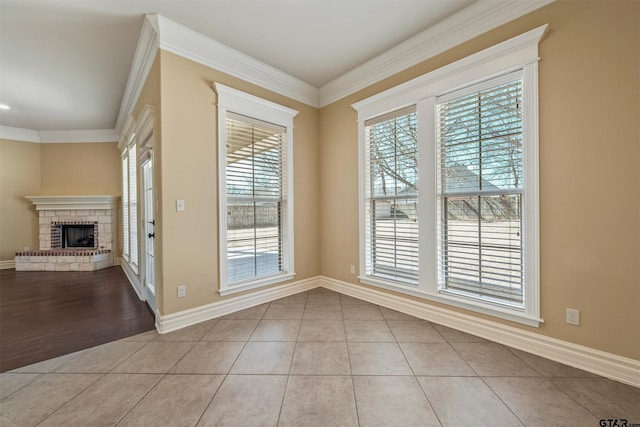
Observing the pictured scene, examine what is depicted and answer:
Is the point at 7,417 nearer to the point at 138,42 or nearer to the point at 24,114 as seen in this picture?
the point at 138,42

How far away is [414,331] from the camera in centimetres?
245

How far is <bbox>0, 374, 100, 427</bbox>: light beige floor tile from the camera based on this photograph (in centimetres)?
144

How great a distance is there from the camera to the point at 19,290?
3.88m

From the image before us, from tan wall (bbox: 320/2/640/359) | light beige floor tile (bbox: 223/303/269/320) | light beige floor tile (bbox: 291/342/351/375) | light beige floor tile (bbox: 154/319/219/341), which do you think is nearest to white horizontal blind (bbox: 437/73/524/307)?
tan wall (bbox: 320/2/640/359)

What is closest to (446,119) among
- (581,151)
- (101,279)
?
(581,151)

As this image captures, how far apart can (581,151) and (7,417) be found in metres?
3.97

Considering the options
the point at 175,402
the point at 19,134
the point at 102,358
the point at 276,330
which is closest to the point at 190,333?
the point at 102,358

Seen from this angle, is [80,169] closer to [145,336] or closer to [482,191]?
[145,336]

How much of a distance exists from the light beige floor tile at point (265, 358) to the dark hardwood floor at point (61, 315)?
1.26 m

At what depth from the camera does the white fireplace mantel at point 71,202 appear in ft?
18.4

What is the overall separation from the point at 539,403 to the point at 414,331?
1.01 metres

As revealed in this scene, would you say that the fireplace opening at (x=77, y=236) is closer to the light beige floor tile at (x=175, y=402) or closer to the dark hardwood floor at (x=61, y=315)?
the dark hardwood floor at (x=61, y=315)

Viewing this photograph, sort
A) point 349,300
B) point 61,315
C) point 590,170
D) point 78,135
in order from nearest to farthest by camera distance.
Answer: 1. point 590,170
2. point 61,315
3. point 349,300
4. point 78,135

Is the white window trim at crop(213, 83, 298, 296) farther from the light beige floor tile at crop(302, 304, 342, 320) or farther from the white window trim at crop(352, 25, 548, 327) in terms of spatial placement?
the white window trim at crop(352, 25, 548, 327)
